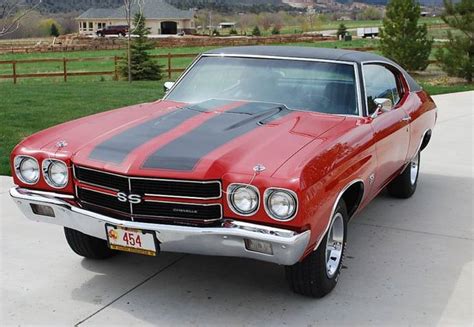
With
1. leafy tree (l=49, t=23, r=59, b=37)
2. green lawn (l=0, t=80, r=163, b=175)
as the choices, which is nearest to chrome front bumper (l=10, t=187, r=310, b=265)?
green lawn (l=0, t=80, r=163, b=175)

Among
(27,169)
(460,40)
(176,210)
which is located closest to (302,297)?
(176,210)

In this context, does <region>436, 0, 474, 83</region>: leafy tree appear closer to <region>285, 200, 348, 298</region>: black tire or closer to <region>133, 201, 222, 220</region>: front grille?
<region>285, 200, 348, 298</region>: black tire

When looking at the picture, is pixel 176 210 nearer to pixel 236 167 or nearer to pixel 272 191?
pixel 236 167

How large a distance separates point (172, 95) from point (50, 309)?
2.08m

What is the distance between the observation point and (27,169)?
391cm

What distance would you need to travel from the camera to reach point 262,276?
4207 millimetres

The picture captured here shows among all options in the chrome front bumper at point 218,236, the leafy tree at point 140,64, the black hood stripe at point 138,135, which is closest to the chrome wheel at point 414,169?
the black hood stripe at point 138,135

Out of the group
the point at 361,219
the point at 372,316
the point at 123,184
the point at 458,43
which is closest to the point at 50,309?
the point at 123,184

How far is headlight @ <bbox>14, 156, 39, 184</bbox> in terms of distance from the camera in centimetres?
387

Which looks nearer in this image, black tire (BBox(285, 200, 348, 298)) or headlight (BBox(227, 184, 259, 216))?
headlight (BBox(227, 184, 259, 216))

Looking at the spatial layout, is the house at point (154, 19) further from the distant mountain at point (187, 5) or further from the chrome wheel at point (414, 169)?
the chrome wheel at point (414, 169)

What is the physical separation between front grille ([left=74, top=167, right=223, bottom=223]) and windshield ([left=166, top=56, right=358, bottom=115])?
1446 mm

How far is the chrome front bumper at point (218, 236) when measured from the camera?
3.25m

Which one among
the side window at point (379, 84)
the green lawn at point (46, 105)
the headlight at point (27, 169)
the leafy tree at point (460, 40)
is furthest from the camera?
the leafy tree at point (460, 40)
